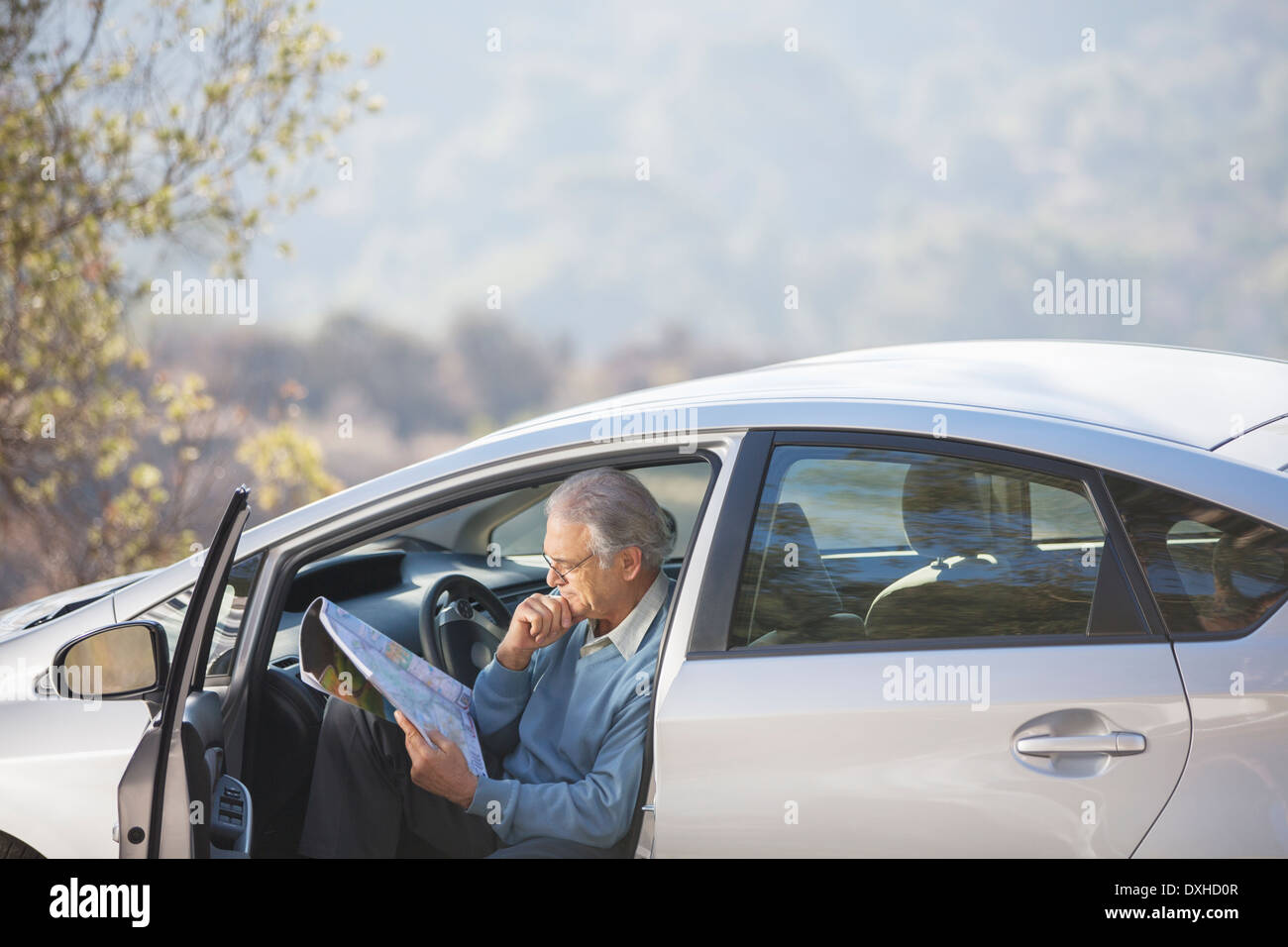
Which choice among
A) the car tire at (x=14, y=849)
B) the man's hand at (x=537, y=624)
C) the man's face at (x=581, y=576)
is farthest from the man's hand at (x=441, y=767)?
the car tire at (x=14, y=849)

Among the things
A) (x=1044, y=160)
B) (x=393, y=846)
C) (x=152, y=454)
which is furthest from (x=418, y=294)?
(x=393, y=846)

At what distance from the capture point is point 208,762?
6.73 feet

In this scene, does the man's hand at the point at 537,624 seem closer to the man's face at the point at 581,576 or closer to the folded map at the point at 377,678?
the man's face at the point at 581,576

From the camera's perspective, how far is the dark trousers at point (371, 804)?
2.36 m

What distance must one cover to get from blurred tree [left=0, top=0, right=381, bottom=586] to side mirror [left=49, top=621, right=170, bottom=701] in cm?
533

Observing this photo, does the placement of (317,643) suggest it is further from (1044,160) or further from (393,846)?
(1044,160)

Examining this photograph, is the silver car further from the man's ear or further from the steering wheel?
the steering wheel

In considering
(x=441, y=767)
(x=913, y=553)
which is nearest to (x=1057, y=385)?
(x=913, y=553)

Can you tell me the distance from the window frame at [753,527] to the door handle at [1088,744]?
15 cm

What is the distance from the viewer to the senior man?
2.32m

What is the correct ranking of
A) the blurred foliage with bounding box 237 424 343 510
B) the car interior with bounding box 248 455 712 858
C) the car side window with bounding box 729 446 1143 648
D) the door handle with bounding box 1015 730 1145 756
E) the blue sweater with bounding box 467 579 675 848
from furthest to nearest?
1. the blurred foliage with bounding box 237 424 343 510
2. the car interior with bounding box 248 455 712 858
3. the blue sweater with bounding box 467 579 675 848
4. the car side window with bounding box 729 446 1143 648
5. the door handle with bounding box 1015 730 1145 756

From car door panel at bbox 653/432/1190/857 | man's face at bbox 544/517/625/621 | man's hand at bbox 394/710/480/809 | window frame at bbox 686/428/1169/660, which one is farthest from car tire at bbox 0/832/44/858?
window frame at bbox 686/428/1169/660
